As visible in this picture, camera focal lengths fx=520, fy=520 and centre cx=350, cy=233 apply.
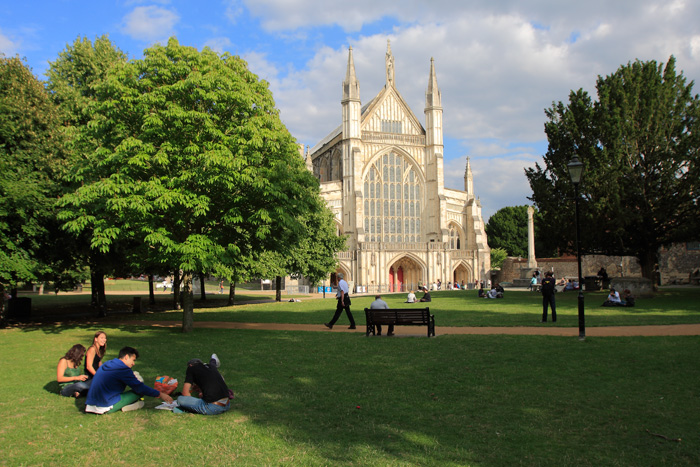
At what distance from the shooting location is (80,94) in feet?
67.3

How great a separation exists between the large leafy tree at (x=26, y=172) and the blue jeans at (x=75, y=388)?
8910 millimetres

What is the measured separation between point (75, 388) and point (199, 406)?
230cm

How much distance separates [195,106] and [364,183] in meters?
44.2

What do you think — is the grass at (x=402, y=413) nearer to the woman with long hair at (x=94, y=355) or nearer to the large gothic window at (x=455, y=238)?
the woman with long hair at (x=94, y=355)

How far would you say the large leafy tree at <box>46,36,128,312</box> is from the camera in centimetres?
1731

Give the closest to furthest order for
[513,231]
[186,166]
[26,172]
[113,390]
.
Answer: [113,390] → [186,166] → [26,172] → [513,231]

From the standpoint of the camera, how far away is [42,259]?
17.4m

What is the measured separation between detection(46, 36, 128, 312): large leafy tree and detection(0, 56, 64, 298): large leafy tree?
59 centimetres

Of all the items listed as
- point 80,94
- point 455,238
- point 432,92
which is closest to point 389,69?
point 432,92

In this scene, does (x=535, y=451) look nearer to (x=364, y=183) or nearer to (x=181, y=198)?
(x=181, y=198)

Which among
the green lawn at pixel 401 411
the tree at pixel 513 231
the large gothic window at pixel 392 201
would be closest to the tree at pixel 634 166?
the green lawn at pixel 401 411

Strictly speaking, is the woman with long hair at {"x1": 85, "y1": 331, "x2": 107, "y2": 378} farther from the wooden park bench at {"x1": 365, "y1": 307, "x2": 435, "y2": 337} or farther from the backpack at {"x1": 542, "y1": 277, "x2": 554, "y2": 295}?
the backpack at {"x1": 542, "y1": 277, "x2": 554, "y2": 295}

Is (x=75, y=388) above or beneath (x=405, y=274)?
beneath

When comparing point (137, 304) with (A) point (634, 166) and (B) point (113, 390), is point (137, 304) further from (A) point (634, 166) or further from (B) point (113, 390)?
(A) point (634, 166)
